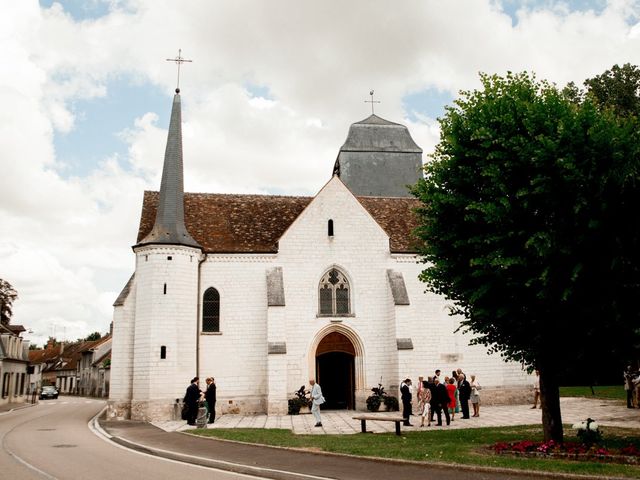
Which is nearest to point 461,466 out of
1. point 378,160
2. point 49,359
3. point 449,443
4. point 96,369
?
point 449,443

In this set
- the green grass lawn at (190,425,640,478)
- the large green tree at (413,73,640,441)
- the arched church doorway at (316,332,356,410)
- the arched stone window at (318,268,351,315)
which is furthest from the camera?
the arched stone window at (318,268,351,315)

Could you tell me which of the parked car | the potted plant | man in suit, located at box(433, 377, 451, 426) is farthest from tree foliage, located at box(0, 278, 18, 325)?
man in suit, located at box(433, 377, 451, 426)

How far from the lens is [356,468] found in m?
10.9

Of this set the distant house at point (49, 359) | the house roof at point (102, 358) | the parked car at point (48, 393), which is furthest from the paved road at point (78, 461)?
the distant house at point (49, 359)

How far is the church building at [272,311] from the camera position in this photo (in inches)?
963

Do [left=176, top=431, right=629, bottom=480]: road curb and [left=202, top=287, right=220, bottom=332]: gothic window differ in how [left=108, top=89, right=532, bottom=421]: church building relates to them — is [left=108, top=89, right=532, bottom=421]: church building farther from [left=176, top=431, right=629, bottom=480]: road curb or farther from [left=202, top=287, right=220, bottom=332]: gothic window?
[left=176, top=431, right=629, bottom=480]: road curb

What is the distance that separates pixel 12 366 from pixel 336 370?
27084 millimetres

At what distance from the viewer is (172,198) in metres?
26.3

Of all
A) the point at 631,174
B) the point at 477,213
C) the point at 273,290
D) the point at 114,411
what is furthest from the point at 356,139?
the point at 631,174

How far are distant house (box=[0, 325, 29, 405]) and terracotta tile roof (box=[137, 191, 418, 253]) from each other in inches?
729

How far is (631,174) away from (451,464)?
267 inches

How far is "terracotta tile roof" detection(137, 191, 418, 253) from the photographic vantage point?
27203 mm

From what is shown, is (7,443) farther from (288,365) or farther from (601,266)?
(601,266)

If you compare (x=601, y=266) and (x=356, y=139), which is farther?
(x=356, y=139)
